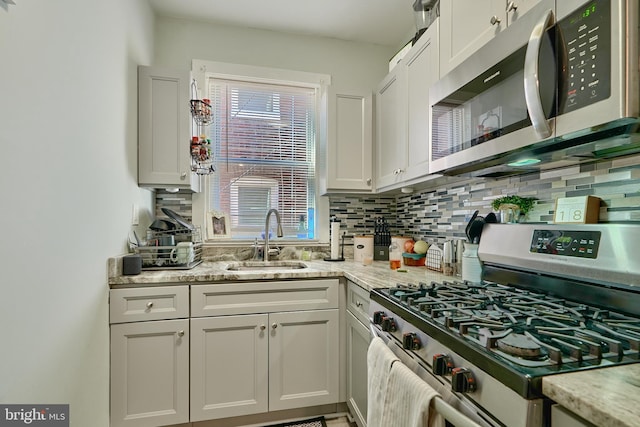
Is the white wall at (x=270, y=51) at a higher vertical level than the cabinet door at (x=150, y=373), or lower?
higher

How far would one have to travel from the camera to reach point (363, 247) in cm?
236

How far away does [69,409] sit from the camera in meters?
1.25

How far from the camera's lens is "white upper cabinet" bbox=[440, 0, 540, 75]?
1104mm

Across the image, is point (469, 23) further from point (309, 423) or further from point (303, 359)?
point (309, 423)

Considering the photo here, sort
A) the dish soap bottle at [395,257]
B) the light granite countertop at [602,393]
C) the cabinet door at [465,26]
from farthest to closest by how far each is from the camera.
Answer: the dish soap bottle at [395,257] < the cabinet door at [465,26] < the light granite countertop at [602,393]

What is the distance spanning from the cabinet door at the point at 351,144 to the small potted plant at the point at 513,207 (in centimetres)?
108

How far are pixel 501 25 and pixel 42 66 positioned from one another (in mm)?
1657

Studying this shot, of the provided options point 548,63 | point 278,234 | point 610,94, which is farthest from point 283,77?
point 610,94

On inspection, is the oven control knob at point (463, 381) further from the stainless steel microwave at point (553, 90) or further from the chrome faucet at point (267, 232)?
the chrome faucet at point (267, 232)

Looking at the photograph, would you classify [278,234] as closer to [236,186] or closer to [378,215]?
[236,186]

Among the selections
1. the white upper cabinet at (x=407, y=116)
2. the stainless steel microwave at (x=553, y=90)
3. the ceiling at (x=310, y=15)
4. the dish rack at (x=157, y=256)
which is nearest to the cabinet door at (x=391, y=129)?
the white upper cabinet at (x=407, y=116)

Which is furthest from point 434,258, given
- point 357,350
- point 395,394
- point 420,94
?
point 395,394

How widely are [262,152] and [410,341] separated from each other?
2.03 m

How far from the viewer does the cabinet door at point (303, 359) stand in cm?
182
